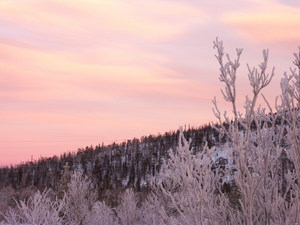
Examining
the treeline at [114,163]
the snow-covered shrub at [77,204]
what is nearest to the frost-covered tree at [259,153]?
the snow-covered shrub at [77,204]

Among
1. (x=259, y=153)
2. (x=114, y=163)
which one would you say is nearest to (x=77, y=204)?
(x=259, y=153)

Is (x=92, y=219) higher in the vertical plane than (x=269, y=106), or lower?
lower

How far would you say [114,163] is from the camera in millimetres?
112375

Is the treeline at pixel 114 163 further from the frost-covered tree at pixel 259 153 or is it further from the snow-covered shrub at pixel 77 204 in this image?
the frost-covered tree at pixel 259 153

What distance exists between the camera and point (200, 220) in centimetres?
530

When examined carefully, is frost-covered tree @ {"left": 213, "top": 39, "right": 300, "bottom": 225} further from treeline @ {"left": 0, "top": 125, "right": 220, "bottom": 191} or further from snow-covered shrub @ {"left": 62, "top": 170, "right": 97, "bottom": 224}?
treeline @ {"left": 0, "top": 125, "right": 220, "bottom": 191}

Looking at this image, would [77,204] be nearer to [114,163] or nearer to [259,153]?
[259,153]

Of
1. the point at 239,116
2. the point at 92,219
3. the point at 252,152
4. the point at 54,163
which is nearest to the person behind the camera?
the point at 239,116

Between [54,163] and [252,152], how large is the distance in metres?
121

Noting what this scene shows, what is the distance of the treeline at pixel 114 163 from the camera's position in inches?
4033

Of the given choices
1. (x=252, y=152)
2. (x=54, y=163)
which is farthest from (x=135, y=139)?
(x=252, y=152)

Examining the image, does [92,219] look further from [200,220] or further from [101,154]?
[101,154]

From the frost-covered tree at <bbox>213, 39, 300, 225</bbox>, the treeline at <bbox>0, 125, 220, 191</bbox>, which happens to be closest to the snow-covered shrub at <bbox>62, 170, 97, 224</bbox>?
the frost-covered tree at <bbox>213, 39, 300, 225</bbox>

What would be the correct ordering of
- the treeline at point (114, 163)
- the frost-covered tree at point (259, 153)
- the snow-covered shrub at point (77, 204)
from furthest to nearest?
the treeline at point (114, 163) → the snow-covered shrub at point (77, 204) → the frost-covered tree at point (259, 153)
